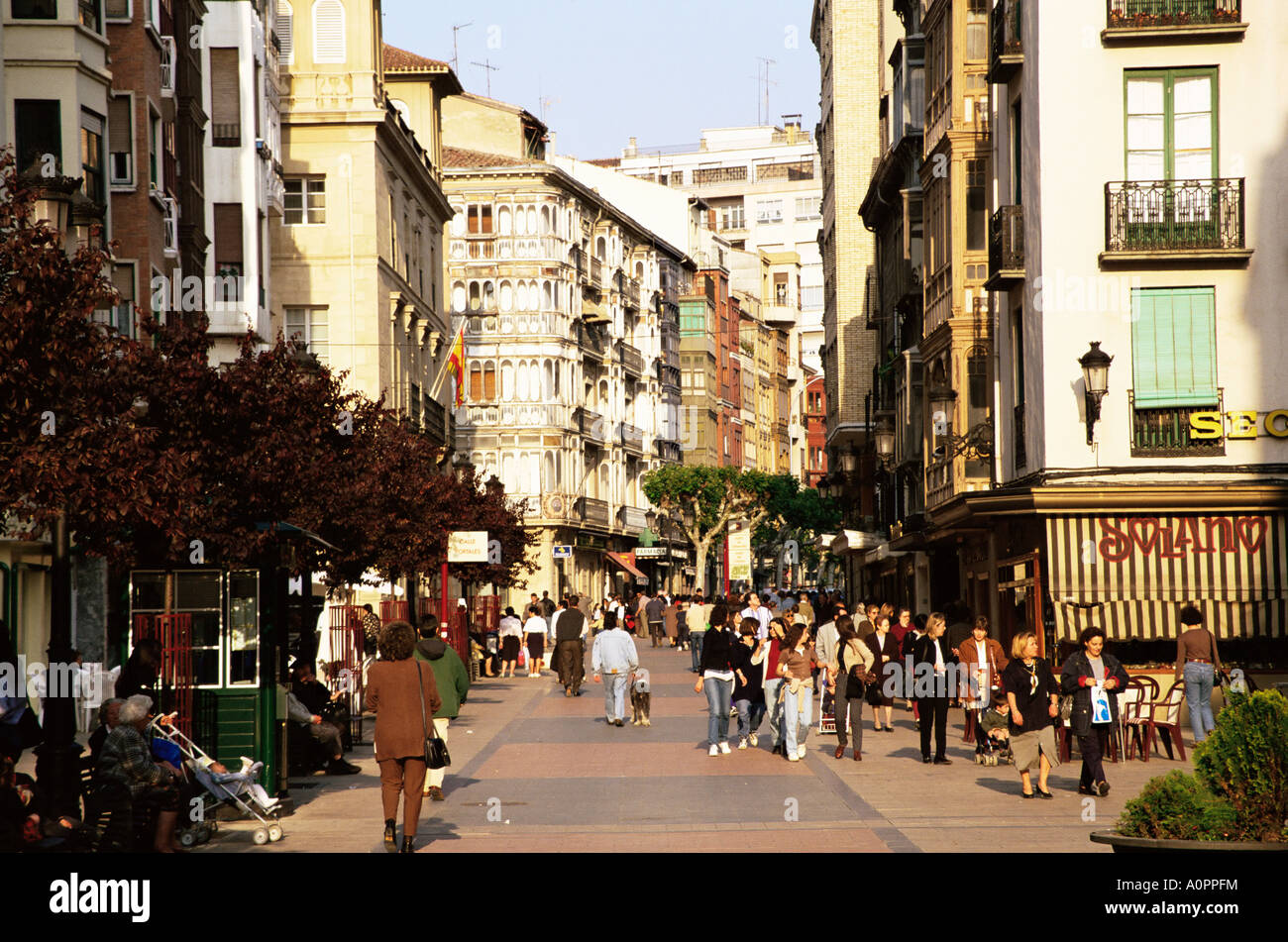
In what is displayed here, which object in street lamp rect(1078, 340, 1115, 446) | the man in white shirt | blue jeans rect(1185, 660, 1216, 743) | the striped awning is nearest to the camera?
blue jeans rect(1185, 660, 1216, 743)

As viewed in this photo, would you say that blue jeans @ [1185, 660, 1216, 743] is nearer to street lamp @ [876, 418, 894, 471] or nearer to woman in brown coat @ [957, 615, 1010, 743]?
woman in brown coat @ [957, 615, 1010, 743]

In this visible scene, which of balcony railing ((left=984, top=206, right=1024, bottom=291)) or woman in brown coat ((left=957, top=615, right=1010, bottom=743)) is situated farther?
balcony railing ((left=984, top=206, right=1024, bottom=291))

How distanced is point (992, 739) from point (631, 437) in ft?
252

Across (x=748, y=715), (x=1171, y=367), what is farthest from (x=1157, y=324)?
(x=748, y=715)

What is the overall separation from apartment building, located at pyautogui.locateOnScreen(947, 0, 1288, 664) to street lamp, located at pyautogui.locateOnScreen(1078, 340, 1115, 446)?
3 centimetres

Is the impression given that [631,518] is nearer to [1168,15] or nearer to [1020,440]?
[1020,440]

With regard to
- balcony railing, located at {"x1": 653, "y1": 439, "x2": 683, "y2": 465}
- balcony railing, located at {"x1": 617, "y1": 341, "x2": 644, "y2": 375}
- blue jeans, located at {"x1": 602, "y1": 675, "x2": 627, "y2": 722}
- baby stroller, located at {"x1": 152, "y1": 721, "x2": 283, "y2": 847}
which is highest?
balcony railing, located at {"x1": 617, "y1": 341, "x2": 644, "y2": 375}

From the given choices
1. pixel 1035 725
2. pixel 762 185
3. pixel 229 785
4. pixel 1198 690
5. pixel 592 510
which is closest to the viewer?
pixel 229 785

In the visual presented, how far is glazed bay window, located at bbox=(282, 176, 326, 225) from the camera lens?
5056cm

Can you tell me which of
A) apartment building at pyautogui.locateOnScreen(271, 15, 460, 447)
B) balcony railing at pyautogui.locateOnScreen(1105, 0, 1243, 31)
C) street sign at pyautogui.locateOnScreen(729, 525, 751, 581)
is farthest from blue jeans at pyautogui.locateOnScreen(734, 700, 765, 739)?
street sign at pyautogui.locateOnScreen(729, 525, 751, 581)

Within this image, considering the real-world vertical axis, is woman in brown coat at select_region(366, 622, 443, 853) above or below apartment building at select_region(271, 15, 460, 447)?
below

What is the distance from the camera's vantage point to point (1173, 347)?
1033 inches

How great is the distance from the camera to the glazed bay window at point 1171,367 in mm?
26094
